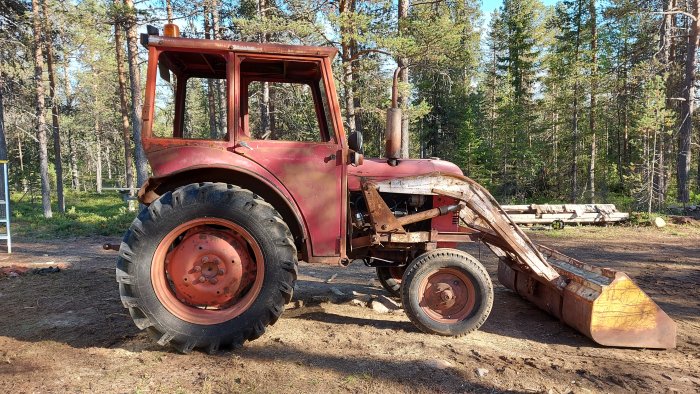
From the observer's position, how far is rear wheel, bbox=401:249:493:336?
3818mm

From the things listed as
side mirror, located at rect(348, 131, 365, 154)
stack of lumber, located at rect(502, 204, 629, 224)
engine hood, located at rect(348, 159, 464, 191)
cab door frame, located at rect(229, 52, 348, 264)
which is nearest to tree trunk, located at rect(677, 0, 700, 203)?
stack of lumber, located at rect(502, 204, 629, 224)

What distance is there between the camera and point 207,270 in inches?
136

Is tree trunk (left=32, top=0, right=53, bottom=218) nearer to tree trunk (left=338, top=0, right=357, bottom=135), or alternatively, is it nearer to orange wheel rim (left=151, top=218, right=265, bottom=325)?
tree trunk (left=338, top=0, right=357, bottom=135)

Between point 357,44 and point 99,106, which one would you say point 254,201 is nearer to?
point 357,44

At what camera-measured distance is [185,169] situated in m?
3.42

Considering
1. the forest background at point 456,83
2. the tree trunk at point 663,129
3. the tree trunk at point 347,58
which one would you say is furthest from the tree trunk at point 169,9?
the tree trunk at point 663,129

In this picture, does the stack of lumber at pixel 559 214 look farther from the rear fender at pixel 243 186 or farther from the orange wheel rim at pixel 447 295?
the rear fender at pixel 243 186

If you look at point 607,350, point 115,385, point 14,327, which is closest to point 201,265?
point 115,385

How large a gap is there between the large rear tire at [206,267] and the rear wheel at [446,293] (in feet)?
3.87

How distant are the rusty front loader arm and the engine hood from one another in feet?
0.30

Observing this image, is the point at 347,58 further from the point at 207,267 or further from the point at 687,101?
the point at 687,101

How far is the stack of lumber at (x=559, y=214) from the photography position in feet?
39.5

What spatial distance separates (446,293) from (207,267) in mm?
2124

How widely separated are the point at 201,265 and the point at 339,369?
4.54 ft
